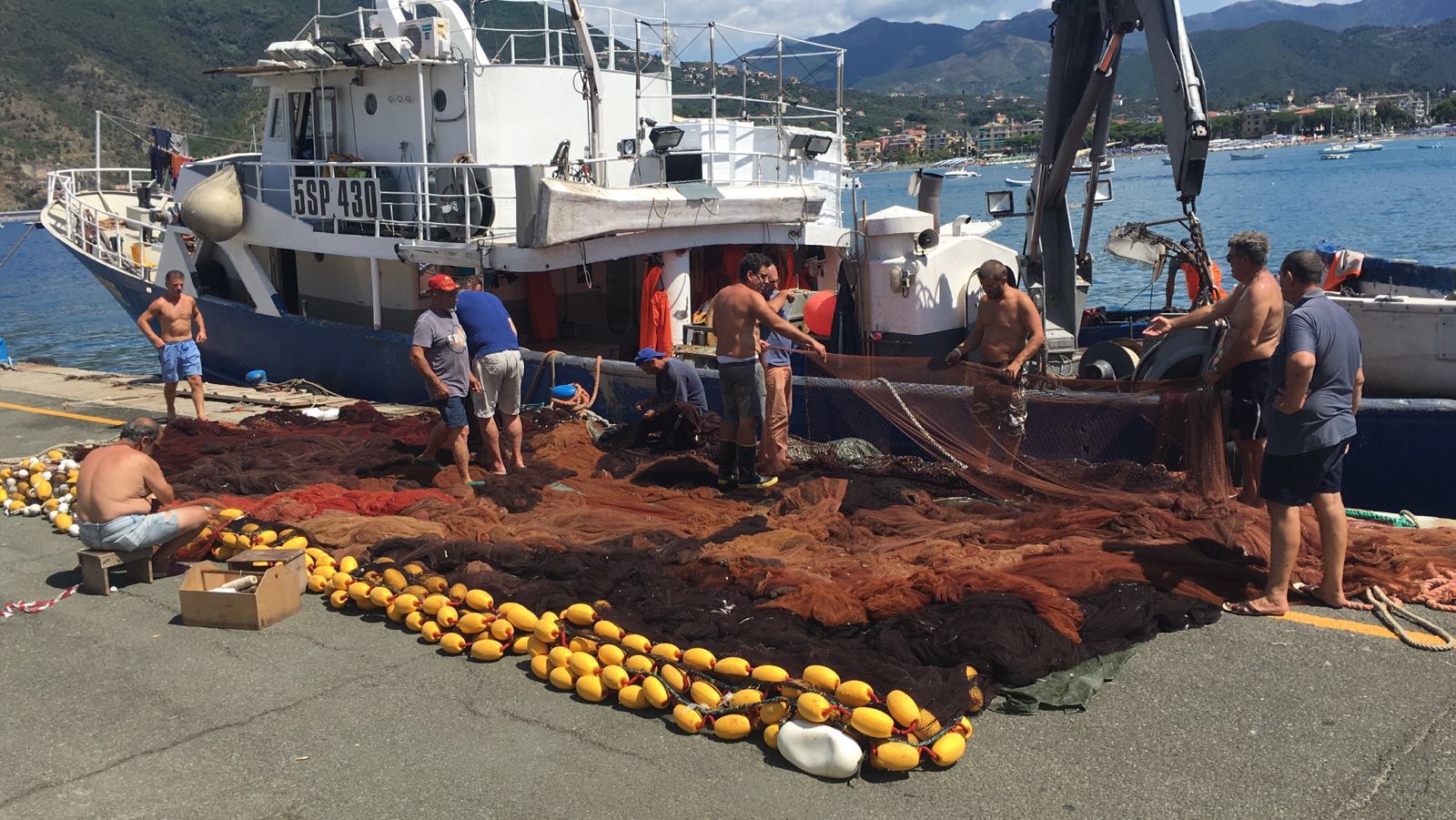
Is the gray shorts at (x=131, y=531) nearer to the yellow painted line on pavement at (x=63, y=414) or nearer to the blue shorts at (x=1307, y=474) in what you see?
the blue shorts at (x=1307, y=474)

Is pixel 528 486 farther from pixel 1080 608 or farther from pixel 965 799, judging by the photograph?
pixel 965 799

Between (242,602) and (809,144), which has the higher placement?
(809,144)

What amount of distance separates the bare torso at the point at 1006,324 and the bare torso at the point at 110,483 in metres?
5.48

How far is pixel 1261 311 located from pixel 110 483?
21.5 feet

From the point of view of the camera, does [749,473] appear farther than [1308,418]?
Yes

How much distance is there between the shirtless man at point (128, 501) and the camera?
6.59 meters

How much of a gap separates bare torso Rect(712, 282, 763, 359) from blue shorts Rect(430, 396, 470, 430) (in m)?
2.01

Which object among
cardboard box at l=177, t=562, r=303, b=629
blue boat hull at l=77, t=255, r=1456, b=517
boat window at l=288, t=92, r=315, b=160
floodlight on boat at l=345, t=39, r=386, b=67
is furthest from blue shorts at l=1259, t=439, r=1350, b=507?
boat window at l=288, t=92, r=315, b=160

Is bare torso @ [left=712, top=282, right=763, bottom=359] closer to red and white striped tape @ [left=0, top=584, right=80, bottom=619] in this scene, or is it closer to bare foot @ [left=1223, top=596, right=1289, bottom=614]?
bare foot @ [left=1223, top=596, right=1289, bottom=614]

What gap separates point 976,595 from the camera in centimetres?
534

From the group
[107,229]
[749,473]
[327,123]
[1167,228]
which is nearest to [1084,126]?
[749,473]

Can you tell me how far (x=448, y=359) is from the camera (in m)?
8.41

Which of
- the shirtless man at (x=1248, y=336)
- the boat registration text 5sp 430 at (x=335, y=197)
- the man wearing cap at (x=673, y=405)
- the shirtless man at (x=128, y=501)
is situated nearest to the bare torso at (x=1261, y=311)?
the shirtless man at (x=1248, y=336)

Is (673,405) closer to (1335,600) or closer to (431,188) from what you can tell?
(1335,600)
